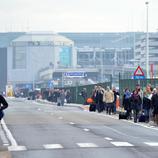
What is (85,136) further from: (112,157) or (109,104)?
(109,104)

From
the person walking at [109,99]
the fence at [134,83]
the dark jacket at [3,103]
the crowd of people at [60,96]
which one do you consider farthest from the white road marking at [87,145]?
the crowd of people at [60,96]

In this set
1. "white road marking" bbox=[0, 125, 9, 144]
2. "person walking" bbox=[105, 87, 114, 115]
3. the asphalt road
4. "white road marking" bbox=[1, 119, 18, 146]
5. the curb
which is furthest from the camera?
"person walking" bbox=[105, 87, 114, 115]

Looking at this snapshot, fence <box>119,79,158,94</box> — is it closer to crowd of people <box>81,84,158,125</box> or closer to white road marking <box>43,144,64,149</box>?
crowd of people <box>81,84,158,125</box>

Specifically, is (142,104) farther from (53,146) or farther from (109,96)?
(53,146)

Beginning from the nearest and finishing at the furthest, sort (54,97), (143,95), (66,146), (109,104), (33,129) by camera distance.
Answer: (66,146), (33,129), (143,95), (109,104), (54,97)

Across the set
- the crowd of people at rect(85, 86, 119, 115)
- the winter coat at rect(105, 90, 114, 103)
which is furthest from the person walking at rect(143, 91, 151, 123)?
the winter coat at rect(105, 90, 114, 103)

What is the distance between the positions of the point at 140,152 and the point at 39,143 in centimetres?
430

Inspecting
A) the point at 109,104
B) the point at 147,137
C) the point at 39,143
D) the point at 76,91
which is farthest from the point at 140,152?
the point at 76,91

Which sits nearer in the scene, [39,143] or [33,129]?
[39,143]

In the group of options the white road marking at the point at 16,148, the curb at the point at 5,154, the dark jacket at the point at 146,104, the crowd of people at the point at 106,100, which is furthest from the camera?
the crowd of people at the point at 106,100

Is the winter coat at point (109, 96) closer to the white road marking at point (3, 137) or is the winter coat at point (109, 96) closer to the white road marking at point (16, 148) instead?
the white road marking at point (3, 137)

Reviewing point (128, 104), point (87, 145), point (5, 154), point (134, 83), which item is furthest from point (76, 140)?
point (134, 83)

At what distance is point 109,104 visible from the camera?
51.0 m

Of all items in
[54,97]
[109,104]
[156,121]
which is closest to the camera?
[156,121]
